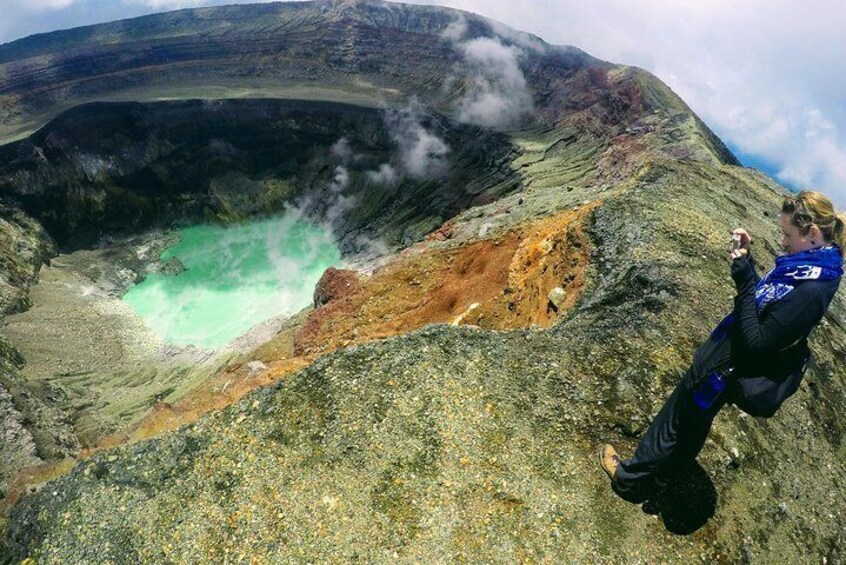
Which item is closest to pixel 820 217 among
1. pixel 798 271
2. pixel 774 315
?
pixel 798 271

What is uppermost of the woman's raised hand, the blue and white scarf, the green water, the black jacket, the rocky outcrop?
the woman's raised hand

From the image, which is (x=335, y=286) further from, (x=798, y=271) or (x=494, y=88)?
(x=494, y=88)

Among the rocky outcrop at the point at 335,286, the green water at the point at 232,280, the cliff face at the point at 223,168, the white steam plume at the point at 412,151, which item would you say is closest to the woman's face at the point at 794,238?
the rocky outcrop at the point at 335,286

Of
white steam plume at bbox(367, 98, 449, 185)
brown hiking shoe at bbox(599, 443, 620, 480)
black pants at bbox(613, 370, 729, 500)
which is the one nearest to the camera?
black pants at bbox(613, 370, 729, 500)

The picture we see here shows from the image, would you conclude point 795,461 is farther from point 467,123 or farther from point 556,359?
point 467,123

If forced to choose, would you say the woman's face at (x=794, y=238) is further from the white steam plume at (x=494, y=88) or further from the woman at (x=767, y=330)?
the white steam plume at (x=494, y=88)

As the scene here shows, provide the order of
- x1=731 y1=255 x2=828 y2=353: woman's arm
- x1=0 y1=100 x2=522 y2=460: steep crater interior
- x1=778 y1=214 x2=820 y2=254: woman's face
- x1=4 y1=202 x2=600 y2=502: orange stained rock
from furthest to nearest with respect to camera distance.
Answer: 1. x1=0 y1=100 x2=522 y2=460: steep crater interior
2. x1=4 y1=202 x2=600 y2=502: orange stained rock
3. x1=778 y1=214 x2=820 y2=254: woman's face
4. x1=731 y1=255 x2=828 y2=353: woman's arm

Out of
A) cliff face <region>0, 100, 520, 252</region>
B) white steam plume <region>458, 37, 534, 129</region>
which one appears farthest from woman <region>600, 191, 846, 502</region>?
white steam plume <region>458, 37, 534, 129</region>

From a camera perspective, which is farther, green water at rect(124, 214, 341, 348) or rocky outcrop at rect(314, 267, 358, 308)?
A: green water at rect(124, 214, 341, 348)

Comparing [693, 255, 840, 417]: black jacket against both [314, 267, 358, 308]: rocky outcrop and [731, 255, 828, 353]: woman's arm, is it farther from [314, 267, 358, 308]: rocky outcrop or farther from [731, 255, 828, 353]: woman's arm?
[314, 267, 358, 308]: rocky outcrop
